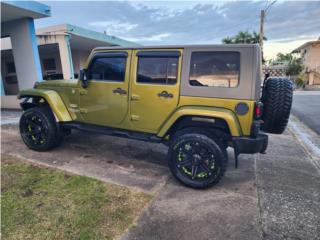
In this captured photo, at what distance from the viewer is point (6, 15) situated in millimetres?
8289

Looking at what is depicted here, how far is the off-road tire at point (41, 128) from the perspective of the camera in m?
4.65

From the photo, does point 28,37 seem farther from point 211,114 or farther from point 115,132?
point 211,114

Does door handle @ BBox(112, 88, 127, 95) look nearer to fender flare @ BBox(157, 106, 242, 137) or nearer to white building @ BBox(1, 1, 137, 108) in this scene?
fender flare @ BBox(157, 106, 242, 137)

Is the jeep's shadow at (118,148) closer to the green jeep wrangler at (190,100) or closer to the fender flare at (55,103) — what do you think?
the green jeep wrangler at (190,100)

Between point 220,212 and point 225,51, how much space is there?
2.12 m

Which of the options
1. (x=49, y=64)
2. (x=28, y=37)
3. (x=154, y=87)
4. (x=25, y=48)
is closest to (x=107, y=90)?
(x=154, y=87)

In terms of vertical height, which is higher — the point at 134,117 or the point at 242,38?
the point at 242,38

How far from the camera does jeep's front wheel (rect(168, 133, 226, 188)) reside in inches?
133

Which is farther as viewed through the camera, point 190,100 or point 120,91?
point 120,91

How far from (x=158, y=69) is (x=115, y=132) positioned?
4.58 ft

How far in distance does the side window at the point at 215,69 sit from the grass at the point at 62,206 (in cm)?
182

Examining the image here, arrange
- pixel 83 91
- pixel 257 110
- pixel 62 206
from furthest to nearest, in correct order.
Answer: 1. pixel 83 91
2. pixel 257 110
3. pixel 62 206

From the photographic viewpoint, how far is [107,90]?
13.5 ft

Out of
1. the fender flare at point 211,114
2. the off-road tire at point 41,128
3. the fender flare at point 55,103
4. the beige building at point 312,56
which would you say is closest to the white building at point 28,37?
the fender flare at point 55,103
